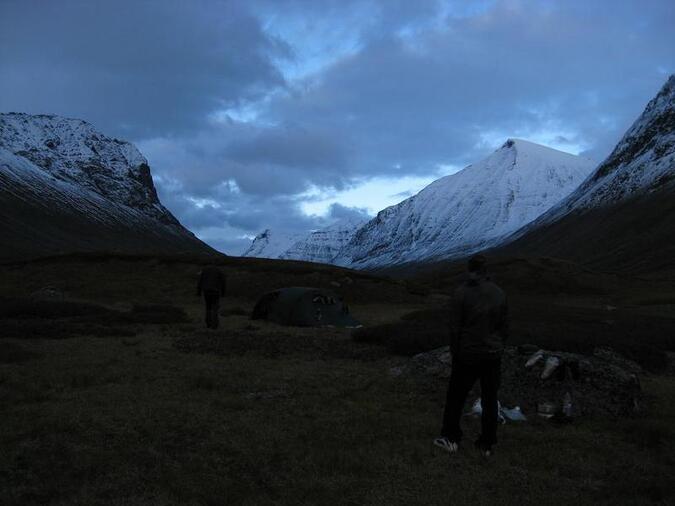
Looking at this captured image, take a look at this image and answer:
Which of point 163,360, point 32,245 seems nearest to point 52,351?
point 163,360

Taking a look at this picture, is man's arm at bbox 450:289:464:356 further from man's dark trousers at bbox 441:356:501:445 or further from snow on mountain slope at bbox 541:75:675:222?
snow on mountain slope at bbox 541:75:675:222

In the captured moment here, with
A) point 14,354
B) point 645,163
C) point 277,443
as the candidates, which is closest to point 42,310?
point 14,354

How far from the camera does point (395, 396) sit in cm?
1139

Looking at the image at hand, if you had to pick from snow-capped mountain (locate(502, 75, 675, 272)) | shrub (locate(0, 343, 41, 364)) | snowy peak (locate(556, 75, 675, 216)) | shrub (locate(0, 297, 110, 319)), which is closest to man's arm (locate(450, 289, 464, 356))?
shrub (locate(0, 343, 41, 364))

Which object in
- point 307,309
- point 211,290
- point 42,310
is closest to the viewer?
point 211,290

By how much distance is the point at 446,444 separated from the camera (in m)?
8.23

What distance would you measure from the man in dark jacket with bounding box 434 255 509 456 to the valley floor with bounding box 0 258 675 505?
1.16 ft

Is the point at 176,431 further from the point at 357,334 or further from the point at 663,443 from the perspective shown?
the point at 357,334

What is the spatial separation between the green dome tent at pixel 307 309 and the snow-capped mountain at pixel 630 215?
96936 millimetres

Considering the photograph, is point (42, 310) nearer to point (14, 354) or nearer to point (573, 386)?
point (14, 354)

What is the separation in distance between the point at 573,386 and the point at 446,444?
12.6 feet

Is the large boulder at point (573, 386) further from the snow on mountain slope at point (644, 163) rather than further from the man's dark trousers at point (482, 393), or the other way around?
the snow on mountain slope at point (644, 163)

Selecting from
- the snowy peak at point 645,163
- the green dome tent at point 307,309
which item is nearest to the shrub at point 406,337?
the green dome tent at point 307,309

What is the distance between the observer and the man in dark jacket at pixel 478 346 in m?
8.20
